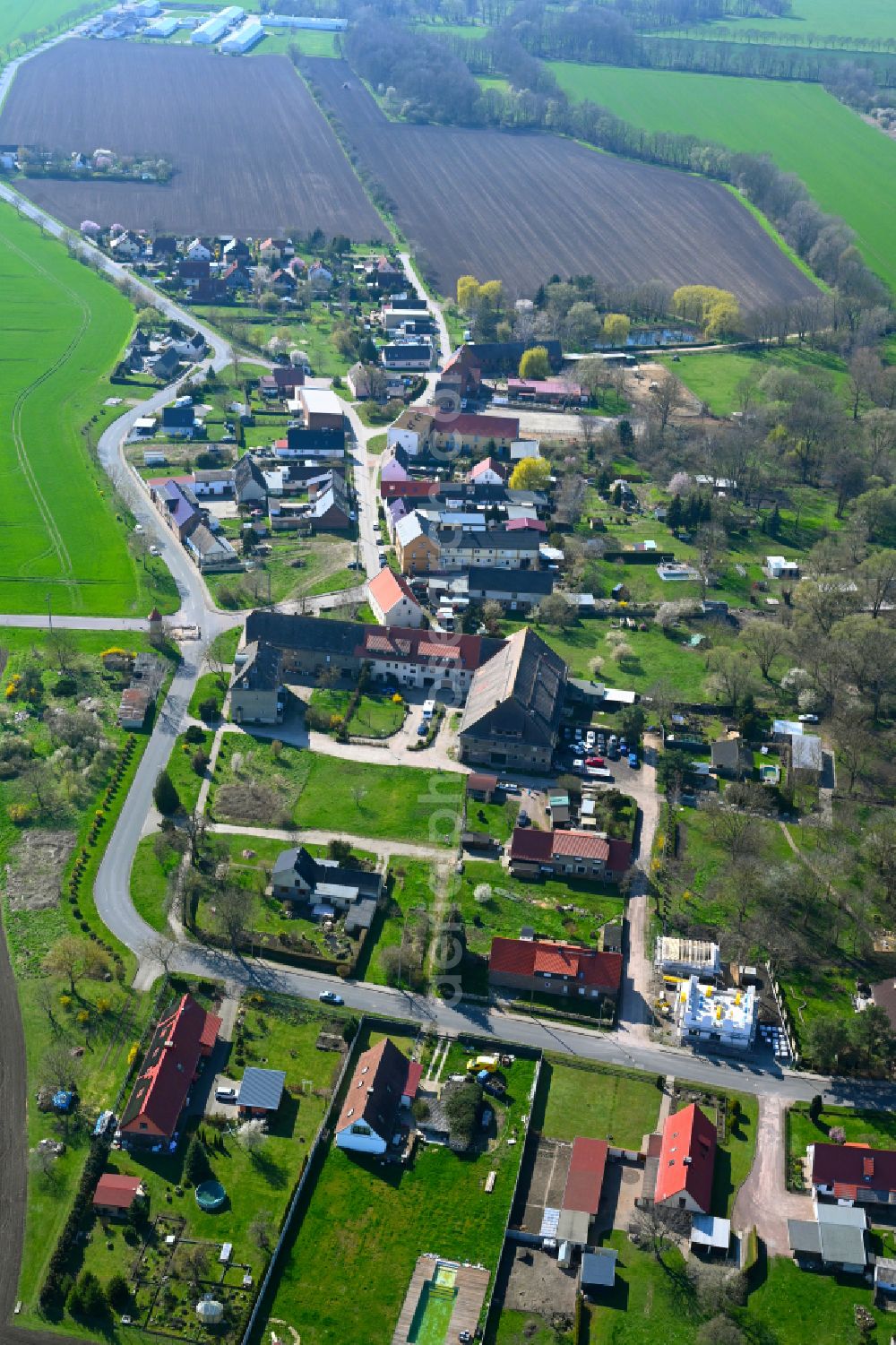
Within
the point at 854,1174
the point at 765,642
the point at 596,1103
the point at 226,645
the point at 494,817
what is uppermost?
the point at 765,642

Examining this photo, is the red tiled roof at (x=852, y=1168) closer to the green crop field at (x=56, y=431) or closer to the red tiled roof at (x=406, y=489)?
the green crop field at (x=56, y=431)

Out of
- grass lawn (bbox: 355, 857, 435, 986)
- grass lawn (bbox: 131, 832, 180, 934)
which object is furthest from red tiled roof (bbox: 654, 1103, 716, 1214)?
grass lawn (bbox: 131, 832, 180, 934)

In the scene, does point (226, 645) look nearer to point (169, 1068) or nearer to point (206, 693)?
point (206, 693)

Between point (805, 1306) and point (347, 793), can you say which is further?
point (347, 793)

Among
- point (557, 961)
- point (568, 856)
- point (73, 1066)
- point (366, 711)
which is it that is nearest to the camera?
point (73, 1066)

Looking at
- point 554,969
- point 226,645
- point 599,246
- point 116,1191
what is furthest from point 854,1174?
point 599,246

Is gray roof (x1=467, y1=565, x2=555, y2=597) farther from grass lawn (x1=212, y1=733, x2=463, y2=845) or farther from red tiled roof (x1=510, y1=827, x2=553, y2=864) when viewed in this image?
red tiled roof (x1=510, y1=827, x2=553, y2=864)
